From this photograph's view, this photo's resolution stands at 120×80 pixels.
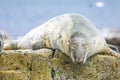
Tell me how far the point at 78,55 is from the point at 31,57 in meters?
0.81

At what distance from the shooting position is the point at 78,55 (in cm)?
928

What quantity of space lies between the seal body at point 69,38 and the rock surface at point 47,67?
18cm

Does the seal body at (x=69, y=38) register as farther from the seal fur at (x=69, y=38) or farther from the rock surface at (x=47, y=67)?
the rock surface at (x=47, y=67)

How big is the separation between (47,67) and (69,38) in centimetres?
58

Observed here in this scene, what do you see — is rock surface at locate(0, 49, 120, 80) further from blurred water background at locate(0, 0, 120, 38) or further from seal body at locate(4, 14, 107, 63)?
blurred water background at locate(0, 0, 120, 38)

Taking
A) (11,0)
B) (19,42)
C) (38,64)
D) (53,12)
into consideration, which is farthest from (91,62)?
(11,0)

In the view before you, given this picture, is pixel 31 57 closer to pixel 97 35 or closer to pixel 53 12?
pixel 97 35

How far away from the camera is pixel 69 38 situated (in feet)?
31.2

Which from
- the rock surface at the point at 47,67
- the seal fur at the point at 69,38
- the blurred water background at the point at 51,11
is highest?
the blurred water background at the point at 51,11

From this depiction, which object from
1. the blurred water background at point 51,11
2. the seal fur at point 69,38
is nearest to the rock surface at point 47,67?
the seal fur at point 69,38

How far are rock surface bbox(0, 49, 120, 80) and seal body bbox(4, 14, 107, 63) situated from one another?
0.60 ft

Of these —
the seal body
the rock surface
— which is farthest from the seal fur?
the rock surface

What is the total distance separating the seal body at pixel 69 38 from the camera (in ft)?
30.8

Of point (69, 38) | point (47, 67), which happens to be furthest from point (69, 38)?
A: point (47, 67)
